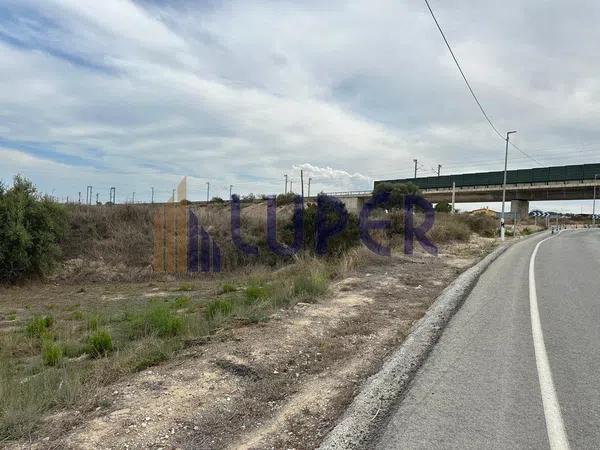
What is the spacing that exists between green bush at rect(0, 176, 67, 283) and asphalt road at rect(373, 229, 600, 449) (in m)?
21.1

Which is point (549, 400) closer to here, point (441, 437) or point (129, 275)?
point (441, 437)

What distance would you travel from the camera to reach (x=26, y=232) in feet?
73.6

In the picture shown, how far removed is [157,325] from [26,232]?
58.6 ft

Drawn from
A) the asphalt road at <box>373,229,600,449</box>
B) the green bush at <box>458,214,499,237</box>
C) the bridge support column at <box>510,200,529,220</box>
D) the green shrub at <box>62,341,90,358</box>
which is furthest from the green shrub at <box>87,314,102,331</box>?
the bridge support column at <box>510,200,529,220</box>

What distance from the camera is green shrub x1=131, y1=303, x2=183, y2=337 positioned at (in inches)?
310

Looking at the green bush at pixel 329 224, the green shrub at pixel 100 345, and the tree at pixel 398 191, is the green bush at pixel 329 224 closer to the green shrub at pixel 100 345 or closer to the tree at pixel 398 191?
the green shrub at pixel 100 345

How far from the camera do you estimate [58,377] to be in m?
5.19

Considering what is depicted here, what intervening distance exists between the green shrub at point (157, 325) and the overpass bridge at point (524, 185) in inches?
2373

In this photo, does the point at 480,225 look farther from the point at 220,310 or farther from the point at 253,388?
the point at 253,388

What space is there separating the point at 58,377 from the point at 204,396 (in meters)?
1.91

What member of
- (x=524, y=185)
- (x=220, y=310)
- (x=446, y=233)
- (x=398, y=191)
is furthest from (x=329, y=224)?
(x=524, y=185)

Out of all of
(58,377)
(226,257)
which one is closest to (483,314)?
(58,377)

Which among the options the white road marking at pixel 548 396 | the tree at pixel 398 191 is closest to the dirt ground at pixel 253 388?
the white road marking at pixel 548 396

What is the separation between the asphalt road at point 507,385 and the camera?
3.74 meters
